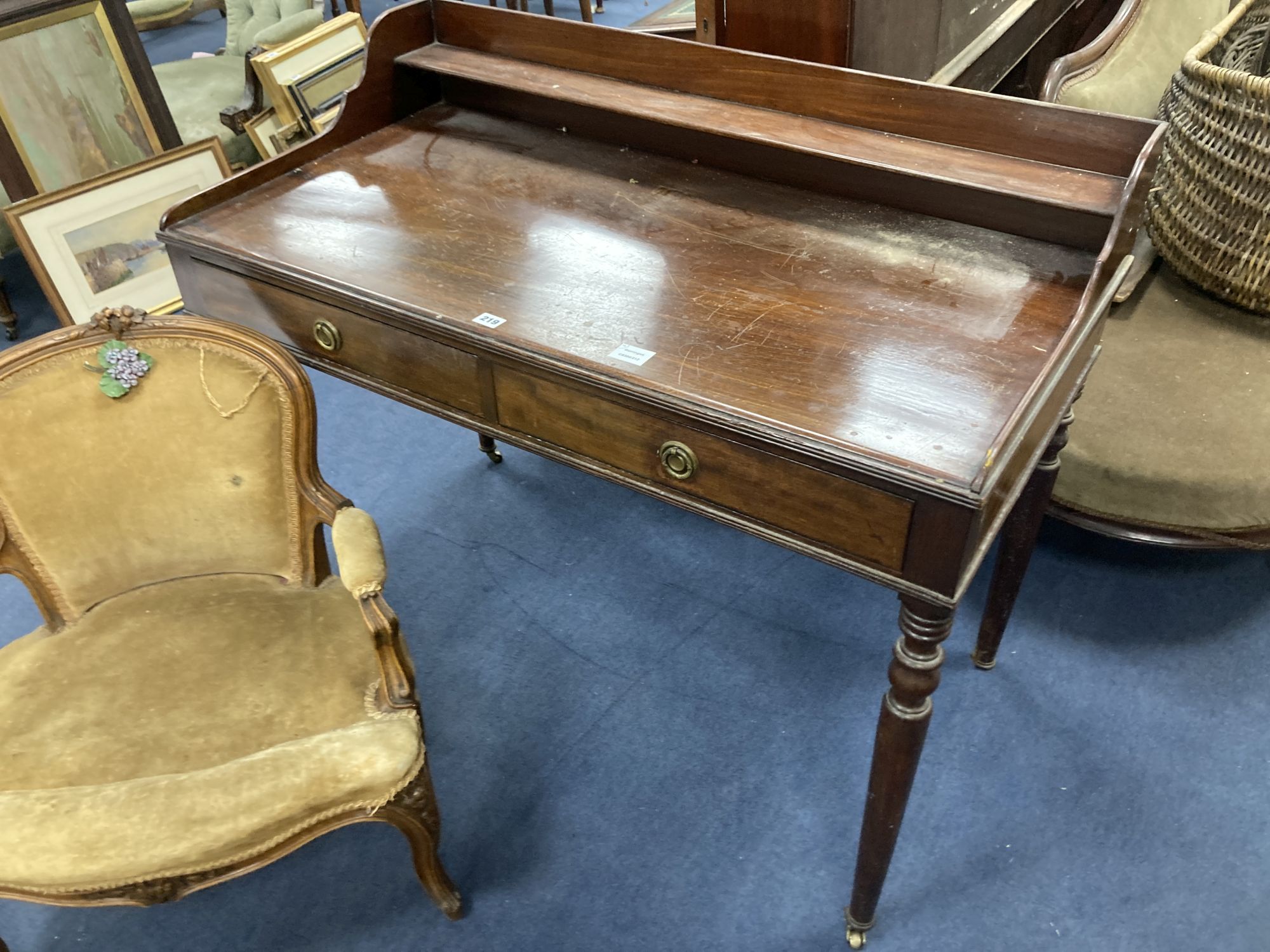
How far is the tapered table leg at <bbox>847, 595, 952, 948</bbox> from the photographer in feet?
3.64

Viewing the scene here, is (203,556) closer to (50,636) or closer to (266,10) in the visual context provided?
(50,636)

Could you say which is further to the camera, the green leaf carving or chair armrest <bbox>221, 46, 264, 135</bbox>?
chair armrest <bbox>221, 46, 264, 135</bbox>

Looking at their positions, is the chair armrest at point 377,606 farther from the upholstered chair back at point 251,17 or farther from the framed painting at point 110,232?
the upholstered chair back at point 251,17

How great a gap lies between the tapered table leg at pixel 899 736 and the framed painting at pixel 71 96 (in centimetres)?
261

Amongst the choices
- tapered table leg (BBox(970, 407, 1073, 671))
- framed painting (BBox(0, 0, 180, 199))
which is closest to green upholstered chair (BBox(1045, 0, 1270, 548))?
tapered table leg (BBox(970, 407, 1073, 671))

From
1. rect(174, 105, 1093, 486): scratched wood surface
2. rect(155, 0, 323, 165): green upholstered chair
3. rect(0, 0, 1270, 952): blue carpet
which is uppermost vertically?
rect(174, 105, 1093, 486): scratched wood surface

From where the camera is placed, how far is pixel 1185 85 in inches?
69.9

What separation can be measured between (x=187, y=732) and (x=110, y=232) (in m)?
1.89

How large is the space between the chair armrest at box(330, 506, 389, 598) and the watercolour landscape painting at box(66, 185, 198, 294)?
1683 millimetres

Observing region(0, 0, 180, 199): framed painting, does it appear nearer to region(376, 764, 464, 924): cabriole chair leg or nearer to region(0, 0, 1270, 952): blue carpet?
region(0, 0, 1270, 952): blue carpet

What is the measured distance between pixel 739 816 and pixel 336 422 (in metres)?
1.49

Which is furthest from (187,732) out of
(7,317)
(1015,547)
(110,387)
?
(7,317)

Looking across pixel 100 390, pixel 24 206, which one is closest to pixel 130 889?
pixel 100 390

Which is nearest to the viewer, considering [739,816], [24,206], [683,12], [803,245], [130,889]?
[130,889]
